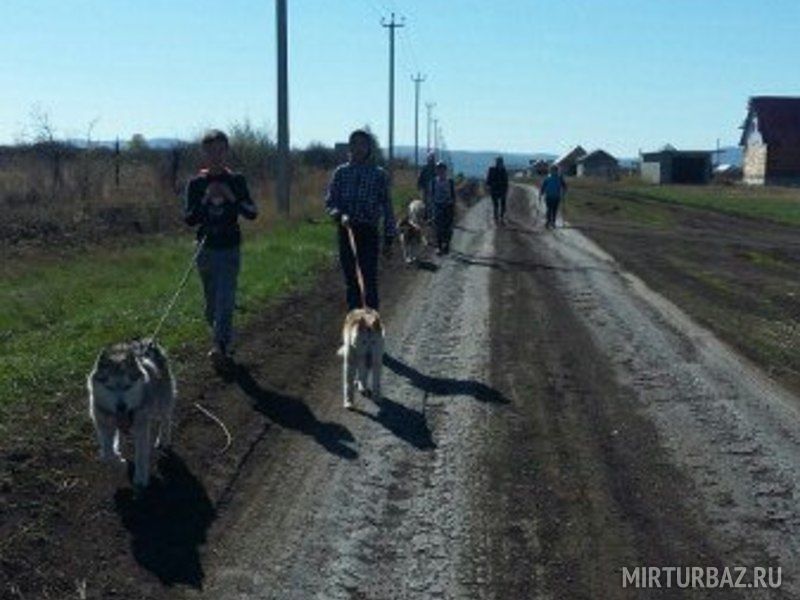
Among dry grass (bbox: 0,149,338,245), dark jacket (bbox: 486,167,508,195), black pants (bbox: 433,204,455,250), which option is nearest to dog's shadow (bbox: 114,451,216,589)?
black pants (bbox: 433,204,455,250)

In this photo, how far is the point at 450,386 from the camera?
9281 mm

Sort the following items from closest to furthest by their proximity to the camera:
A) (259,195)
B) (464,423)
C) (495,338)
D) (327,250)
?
(464,423), (495,338), (327,250), (259,195)

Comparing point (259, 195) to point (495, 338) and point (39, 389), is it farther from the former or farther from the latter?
point (39, 389)

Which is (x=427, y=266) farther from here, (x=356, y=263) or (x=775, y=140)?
(x=775, y=140)

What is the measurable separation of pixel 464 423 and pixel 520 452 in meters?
0.81

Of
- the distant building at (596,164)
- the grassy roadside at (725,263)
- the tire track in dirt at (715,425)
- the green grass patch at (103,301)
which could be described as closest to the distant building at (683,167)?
the distant building at (596,164)

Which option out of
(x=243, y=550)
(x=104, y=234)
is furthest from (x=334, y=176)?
(x=104, y=234)

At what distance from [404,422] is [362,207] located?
9.47 ft

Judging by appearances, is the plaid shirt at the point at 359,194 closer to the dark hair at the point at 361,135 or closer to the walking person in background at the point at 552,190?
the dark hair at the point at 361,135

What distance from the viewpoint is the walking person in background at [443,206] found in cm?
2130

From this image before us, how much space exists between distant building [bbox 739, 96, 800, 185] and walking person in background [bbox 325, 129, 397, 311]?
7911 cm

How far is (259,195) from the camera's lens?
1406 inches

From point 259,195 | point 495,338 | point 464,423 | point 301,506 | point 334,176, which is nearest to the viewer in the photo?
point 301,506

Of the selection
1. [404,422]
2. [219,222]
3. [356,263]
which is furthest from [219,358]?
[404,422]
